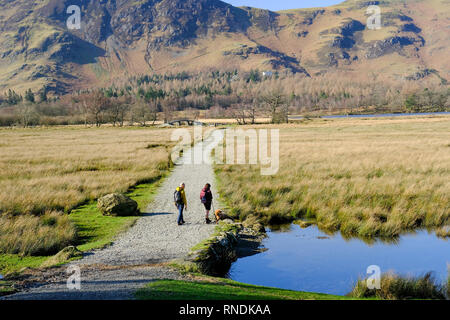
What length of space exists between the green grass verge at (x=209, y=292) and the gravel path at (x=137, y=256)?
43 cm

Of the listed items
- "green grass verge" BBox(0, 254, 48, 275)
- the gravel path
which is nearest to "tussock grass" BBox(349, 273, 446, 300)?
the gravel path

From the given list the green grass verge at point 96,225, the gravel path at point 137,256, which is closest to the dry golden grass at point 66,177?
the green grass verge at point 96,225

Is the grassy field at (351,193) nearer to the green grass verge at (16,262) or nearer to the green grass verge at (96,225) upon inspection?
the green grass verge at (96,225)

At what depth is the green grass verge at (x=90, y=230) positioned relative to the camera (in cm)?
1112

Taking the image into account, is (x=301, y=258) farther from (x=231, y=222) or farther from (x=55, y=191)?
(x=55, y=191)

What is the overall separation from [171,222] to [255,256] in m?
4.13

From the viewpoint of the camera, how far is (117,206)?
Result: 54.4ft

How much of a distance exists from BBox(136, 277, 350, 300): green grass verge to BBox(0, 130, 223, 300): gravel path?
1.41ft

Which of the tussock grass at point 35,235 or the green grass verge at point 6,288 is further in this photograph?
the tussock grass at point 35,235

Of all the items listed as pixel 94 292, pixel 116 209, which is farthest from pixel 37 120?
pixel 94 292

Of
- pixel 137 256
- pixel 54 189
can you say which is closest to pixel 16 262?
pixel 137 256

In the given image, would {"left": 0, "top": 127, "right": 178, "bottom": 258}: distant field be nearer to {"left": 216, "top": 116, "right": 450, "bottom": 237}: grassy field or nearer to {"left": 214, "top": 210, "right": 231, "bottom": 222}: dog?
{"left": 214, "top": 210, "right": 231, "bottom": 222}: dog

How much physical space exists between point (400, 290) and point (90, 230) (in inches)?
426

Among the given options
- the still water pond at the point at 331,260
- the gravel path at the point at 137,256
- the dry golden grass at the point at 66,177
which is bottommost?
the still water pond at the point at 331,260
